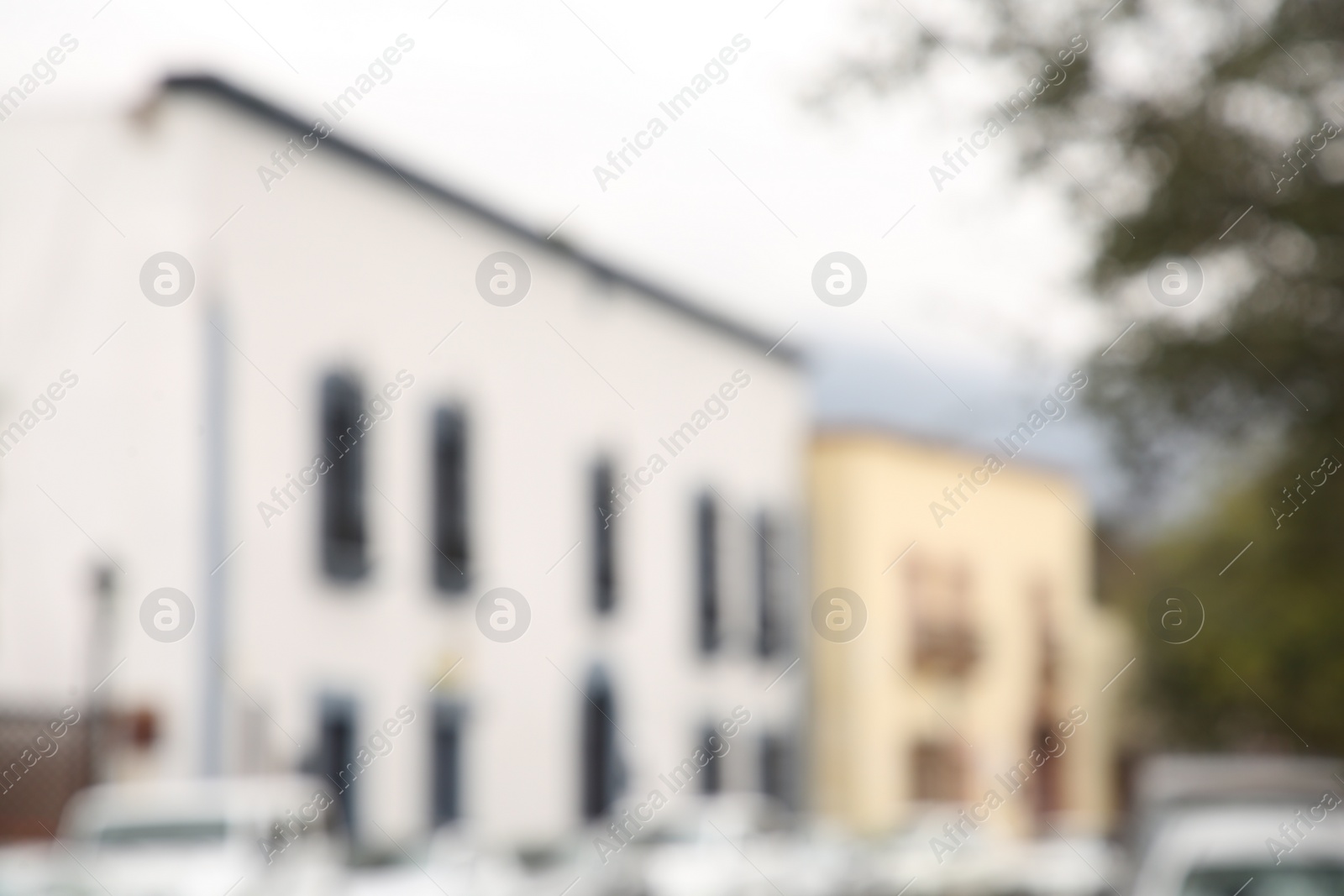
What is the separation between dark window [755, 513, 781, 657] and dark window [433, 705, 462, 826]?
A: 9535 mm

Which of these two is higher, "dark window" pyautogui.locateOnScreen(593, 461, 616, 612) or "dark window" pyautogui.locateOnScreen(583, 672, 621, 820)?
"dark window" pyautogui.locateOnScreen(593, 461, 616, 612)

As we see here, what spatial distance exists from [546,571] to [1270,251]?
16.9 meters

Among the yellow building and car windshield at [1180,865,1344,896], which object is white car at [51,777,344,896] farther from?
the yellow building

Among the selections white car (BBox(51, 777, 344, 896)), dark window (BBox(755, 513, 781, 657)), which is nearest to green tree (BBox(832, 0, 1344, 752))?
white car (BBox(51, 777, 344, 896))

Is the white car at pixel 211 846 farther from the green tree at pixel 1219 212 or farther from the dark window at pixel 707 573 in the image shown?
the dark window at pixel 707 573

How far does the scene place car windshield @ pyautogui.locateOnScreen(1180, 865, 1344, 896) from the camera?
861cm

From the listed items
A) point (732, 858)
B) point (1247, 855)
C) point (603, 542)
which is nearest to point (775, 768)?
point (603, 542)

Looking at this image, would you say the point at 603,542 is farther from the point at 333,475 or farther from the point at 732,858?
the point at 732,858

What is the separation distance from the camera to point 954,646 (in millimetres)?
40719

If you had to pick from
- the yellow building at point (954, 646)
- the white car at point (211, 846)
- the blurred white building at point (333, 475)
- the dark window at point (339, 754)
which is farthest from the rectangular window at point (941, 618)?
the white car at point (211, 846)

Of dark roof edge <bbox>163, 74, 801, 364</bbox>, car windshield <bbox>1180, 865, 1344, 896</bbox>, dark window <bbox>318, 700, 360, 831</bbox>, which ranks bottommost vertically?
car windshield <bbox>1180, 865, 1344, 896</bbox>

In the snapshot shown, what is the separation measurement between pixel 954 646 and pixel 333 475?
2030cm

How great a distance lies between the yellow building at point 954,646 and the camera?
3756cm

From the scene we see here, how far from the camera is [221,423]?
21344 mm
